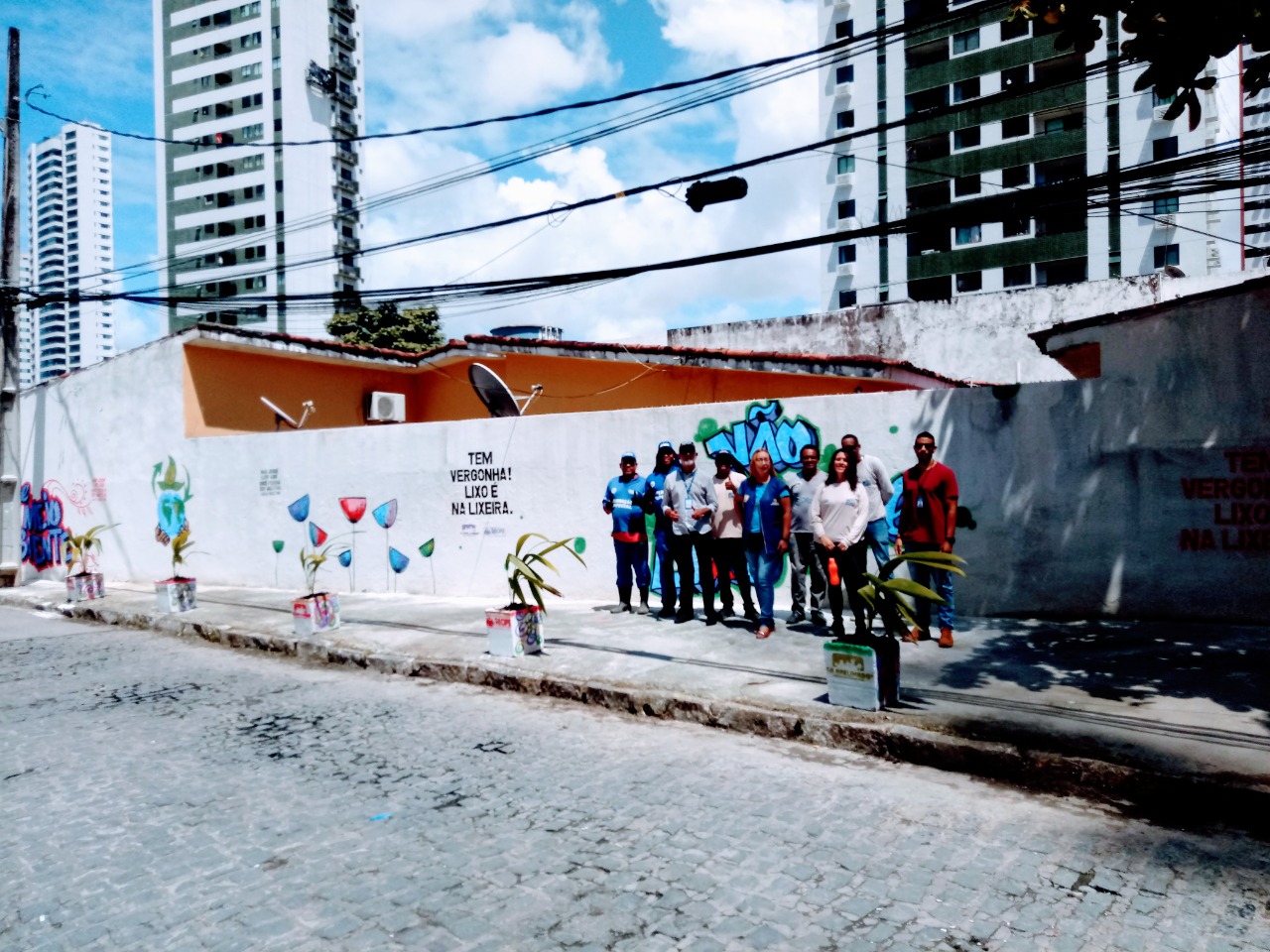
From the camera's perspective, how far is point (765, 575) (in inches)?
314

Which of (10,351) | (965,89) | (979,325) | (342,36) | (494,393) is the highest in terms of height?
(342,36)

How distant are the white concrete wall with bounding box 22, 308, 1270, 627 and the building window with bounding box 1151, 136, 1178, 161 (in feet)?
126

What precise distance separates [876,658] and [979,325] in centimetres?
1555

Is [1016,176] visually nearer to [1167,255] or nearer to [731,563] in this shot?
[1167,255]

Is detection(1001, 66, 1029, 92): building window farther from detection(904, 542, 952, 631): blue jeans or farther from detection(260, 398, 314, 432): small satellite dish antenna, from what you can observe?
A: detection(904, 542, 952, 631): blue jeans

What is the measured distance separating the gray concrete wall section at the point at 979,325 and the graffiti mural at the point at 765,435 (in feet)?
36.4

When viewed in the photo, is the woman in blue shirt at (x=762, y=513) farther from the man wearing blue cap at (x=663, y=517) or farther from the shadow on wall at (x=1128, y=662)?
the shadow on wall at (x=1128, y=662)

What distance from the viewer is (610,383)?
1355cm

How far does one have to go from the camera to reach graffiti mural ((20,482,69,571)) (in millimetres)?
16500

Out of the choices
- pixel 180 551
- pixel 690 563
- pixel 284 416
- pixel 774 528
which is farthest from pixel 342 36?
pixel 774 528

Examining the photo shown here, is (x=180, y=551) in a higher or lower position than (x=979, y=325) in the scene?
lower

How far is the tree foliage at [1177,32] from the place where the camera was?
4.91 meters

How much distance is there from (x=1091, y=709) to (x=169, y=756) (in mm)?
5448

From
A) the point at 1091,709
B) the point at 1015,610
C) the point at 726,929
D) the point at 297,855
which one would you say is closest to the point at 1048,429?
the point at 1015,610
